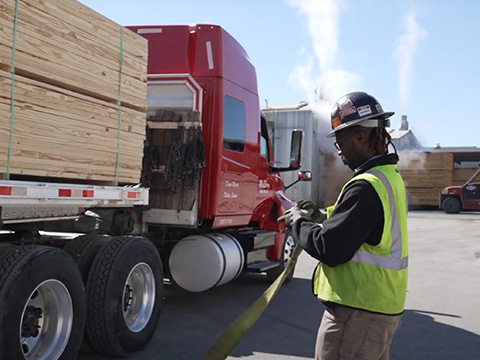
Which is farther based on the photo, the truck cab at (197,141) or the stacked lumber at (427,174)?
the stacked lumber at (427,174)

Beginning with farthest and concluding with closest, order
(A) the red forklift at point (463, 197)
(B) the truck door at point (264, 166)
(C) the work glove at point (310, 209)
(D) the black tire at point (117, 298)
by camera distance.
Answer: (A) the red forklift at point (463, 197)
(B) the truck door at point (264, 166)
(D) the black tire at point (117, 298)
(C) the work glove at point (310, 209)

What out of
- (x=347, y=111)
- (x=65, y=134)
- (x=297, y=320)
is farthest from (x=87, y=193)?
(x=297, y=320)

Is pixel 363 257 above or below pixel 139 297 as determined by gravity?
above

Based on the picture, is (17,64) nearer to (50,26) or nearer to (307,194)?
(50,26)

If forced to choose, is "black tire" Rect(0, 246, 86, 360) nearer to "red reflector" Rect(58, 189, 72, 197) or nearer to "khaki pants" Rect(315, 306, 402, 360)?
"red reflector" Rect(58, 189, 72, 197)

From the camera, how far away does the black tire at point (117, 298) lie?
4754mm

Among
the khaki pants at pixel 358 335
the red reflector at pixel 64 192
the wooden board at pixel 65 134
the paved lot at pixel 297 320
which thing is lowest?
the paved lot at pixel 297 320

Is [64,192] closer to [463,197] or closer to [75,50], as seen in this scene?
[75,50]

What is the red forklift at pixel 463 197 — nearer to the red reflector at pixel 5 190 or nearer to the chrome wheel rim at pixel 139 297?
the chrome wheel rim at pixel 139 297

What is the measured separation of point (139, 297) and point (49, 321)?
1261mm

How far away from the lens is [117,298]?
4855 mm

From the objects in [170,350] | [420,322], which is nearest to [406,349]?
[420,322]

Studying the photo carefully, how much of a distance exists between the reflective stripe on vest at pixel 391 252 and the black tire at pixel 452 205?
94.8 feet

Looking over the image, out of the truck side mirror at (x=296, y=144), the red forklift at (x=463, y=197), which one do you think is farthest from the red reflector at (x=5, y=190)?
the red forklift at (x=463, y=197)
